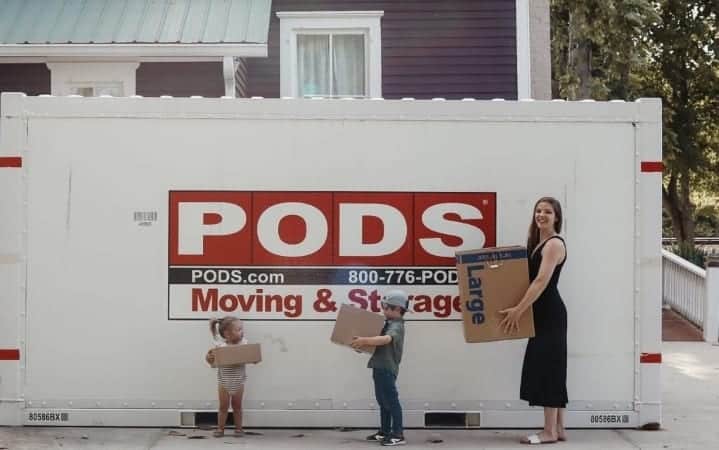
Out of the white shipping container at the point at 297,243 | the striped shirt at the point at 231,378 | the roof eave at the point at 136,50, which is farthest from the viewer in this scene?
the roof eave at the point at 136,50

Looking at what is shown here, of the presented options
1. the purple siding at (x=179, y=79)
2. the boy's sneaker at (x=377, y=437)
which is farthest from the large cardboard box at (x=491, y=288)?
the purple siding at (x=179, y=79)

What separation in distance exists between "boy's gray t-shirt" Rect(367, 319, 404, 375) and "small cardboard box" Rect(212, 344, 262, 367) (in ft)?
2.80

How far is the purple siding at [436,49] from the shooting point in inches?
581

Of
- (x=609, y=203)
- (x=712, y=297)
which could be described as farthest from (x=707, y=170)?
(x=609, y=203)

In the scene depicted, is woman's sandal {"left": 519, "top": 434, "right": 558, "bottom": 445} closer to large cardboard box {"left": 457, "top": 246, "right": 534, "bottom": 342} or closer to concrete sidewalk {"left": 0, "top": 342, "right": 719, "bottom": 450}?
concrete sidewalk {"left": 0, "top": 342, "right": 719, "bottom": 450}

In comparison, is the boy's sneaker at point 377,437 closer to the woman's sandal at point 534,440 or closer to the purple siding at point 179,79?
the woman's sandal at point 534,440

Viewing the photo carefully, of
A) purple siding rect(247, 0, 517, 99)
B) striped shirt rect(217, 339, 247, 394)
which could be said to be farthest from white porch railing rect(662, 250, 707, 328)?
striped shirt rect(217, 339, 247, 394)

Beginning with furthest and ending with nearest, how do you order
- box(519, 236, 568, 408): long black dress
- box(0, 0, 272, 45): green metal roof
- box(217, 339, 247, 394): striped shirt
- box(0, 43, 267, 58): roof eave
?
box(0, 0, 272, 45): green metal roof, box(0, 43, 267, 58): roof eave, box(217, 339, 247, 394): striped shirt, box(519, 236, 568, 408): long black dress

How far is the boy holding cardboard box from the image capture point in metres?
7.48

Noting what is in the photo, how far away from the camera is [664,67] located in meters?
34.0

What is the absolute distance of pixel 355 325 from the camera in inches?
296

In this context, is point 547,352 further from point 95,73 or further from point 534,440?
point 95,73

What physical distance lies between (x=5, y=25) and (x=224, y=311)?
7.87m

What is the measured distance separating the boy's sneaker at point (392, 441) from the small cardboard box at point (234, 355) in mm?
1087
